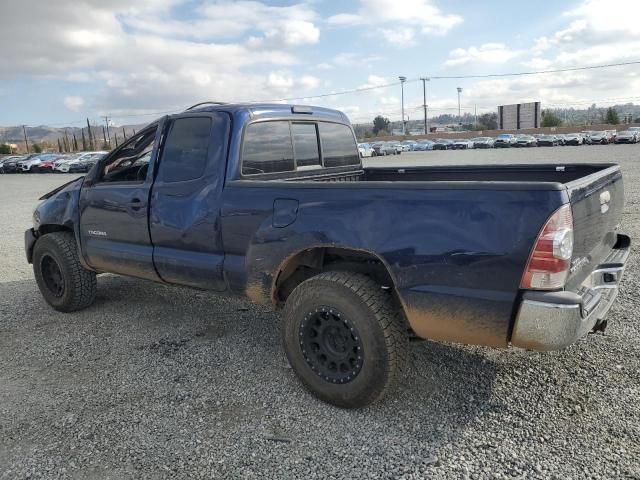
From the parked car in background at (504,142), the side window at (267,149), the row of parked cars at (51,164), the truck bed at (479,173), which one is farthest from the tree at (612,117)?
the side window at (267,149)

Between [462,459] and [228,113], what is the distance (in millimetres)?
2826

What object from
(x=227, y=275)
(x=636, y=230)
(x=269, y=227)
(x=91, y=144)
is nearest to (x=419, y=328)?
(x=269, y=227)

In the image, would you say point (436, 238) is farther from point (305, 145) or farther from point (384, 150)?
point (384, 150)

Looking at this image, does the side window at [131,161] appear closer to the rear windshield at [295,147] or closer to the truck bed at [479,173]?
the rear windshield at [295,147]

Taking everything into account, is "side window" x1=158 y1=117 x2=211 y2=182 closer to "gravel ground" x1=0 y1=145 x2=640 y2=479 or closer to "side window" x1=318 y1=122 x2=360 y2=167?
"side window" x1=318 y1=122 x2=360 y2=167

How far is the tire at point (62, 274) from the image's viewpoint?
205 inches

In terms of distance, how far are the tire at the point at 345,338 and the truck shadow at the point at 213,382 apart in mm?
180

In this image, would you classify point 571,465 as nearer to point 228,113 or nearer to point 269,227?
point 269,227

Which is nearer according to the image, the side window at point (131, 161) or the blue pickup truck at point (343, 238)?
the blue pickup truck at point (343, 238)

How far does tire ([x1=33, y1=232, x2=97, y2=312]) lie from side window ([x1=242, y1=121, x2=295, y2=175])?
Answer: 2.31 m

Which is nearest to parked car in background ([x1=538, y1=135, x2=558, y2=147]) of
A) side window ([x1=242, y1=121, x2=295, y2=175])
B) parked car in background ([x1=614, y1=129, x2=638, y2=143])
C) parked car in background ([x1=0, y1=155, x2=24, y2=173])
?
parked car in background ([x1=614, y1=129, x2=638, y2=143])

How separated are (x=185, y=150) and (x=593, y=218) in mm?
2937

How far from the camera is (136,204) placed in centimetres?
438

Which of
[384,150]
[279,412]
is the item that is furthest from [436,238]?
[384,150]
